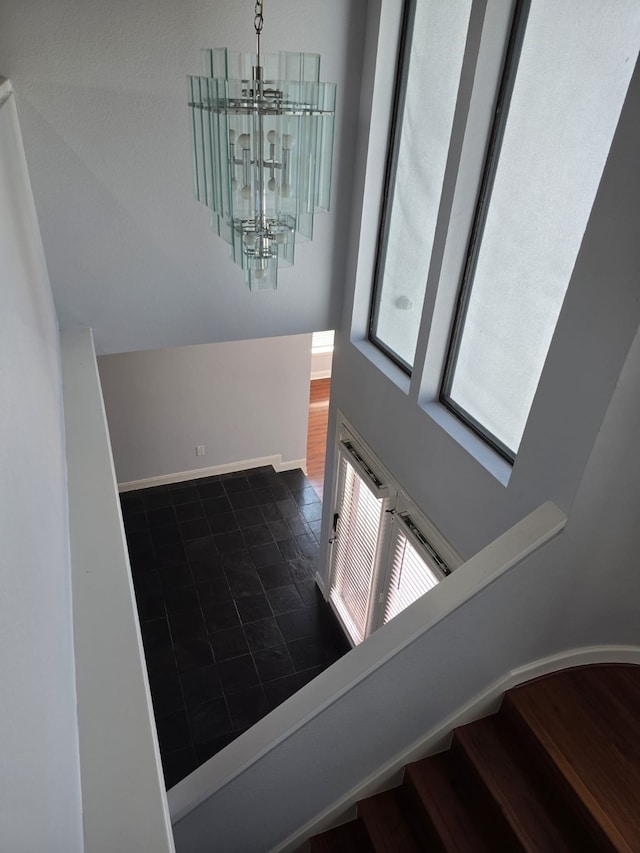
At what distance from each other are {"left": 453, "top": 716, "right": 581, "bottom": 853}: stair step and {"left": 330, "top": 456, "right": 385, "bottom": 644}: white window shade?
1.80 m

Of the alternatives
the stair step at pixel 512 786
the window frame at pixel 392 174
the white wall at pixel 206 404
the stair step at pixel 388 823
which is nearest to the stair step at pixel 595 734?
the stair step at pixel 512 786

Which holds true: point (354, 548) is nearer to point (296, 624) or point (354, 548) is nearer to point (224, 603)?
point (296, 624)

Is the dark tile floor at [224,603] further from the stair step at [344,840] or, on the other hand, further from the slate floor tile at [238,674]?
the stair step at [344,840]

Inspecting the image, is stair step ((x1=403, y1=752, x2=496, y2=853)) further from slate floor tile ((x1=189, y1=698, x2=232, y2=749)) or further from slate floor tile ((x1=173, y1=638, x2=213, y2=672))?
slate floor tile ((x1=173, y1=638, x2=213, y2=672))

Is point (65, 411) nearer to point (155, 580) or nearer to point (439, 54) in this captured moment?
point (439, 54)

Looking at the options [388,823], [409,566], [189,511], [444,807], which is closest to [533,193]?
[409,566]

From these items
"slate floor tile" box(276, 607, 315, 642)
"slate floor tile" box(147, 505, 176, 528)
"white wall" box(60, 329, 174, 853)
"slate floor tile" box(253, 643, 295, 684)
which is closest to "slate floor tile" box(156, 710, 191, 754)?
"slate floor tile" box(253, 643, 295, 684)

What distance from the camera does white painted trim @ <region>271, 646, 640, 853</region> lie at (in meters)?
2.71

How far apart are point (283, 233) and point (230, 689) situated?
12.7 feet

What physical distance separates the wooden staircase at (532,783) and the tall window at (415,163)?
2.18 m

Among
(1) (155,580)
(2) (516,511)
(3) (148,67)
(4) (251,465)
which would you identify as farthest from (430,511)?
(4) (251,465)

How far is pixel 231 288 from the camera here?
4223 mm

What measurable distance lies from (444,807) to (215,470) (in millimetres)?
5441

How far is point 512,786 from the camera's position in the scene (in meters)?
2.43
